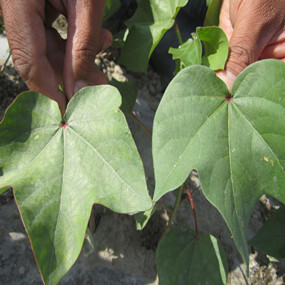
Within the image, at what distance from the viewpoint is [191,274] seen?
0.93 meters

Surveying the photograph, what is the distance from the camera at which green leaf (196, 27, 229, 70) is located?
816 mm

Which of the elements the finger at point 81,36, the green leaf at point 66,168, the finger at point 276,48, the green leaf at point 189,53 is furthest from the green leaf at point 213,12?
the green leaf at point 66,168

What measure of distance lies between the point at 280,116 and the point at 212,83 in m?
0.20

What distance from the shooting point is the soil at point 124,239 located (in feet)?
3.15

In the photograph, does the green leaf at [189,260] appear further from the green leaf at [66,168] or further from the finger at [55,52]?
the finger at [55,52]

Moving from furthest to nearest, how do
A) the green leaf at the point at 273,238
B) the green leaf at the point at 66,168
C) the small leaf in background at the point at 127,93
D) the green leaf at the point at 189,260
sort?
1. the small leaf in background at the point at 127,93
2. the green leaf at the point at 273,238
3. the green leaf at the point at 189,260
4. the green leaf at the point at 66,168

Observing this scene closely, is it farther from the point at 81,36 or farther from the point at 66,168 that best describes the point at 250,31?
the point at 66,168

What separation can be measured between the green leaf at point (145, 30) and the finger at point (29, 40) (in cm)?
35

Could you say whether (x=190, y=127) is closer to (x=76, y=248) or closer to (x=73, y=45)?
(x=76, y=248)

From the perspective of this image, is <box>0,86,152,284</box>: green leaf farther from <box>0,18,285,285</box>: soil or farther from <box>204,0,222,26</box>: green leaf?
<box>204,0,222,26</box>: green leaf

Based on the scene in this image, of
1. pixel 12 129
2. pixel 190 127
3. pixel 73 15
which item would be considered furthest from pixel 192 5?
pixel 12 129

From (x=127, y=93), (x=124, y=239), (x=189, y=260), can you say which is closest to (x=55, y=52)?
(x=127, y=93)

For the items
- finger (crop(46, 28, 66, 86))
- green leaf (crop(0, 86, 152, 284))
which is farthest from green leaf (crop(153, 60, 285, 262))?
finger (crop(46, 28, 66, 86))

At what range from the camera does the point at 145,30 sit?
1064 mm
